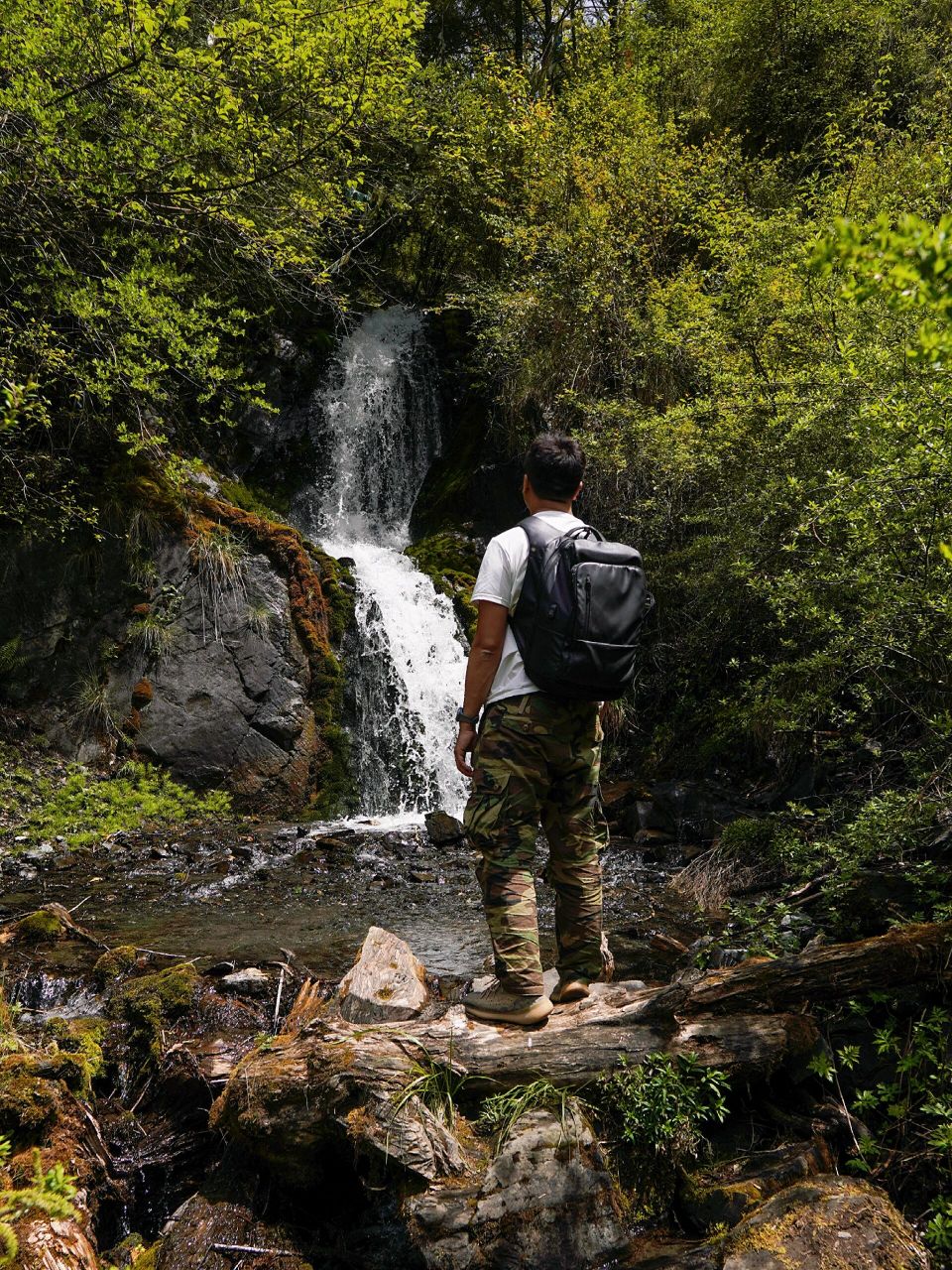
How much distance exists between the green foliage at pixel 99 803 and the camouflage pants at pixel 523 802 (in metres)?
6.86

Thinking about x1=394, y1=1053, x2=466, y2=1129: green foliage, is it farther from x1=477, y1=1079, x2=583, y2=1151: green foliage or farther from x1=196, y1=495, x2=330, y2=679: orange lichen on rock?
x1=196, y1=495, x2=330, y2=679: orange lichen on rock

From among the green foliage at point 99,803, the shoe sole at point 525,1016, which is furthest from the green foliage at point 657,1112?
the green foliage at point 99,803

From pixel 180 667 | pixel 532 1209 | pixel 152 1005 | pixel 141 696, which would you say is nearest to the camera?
pixel 532 1209

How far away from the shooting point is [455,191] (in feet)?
50.0

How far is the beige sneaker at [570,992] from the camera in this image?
3.04 meters

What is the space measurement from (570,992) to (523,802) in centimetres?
80

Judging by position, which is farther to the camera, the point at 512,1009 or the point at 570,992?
the point at 570,992

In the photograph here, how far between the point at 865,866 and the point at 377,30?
10516mm

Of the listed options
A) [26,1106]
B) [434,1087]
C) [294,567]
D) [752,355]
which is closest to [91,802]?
[294,567]

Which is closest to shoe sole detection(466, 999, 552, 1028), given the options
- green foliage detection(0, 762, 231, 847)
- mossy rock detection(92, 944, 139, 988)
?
mossy rock detection(92, 944, 139, 988)

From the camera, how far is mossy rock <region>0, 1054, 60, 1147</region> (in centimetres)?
275

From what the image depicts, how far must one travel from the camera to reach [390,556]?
45.6 ft

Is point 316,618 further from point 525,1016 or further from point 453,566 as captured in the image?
point 525,1016

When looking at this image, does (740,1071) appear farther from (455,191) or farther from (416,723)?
(455,191)
